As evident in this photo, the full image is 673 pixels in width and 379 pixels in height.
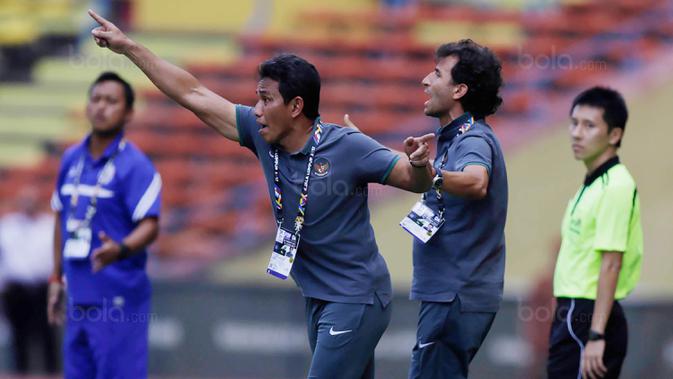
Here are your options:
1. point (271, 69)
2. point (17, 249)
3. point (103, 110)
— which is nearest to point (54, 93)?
point (17, 249)

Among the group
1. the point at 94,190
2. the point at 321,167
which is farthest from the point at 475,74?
the point at 94,190

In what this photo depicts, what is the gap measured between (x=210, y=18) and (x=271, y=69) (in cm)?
1133

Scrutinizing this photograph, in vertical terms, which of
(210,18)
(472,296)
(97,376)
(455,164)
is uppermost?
(210,18)

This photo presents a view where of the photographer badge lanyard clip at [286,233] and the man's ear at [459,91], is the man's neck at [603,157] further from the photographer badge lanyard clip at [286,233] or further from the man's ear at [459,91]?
the photographer badge lanyard clip at [286,233]

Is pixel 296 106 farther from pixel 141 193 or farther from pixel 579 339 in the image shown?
pixel 579 339

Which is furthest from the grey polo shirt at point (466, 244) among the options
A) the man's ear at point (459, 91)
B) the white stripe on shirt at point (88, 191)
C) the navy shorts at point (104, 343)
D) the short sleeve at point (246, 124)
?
the white stripe on shirt at point (88, 191)

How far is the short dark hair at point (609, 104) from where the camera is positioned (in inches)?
244

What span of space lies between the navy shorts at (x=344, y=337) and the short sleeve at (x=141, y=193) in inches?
66.9

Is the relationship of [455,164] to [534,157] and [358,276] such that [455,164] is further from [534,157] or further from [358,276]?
[534,157]

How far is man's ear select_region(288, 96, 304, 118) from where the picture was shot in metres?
5.48

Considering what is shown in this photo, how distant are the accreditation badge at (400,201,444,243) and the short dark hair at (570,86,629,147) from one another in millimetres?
1123

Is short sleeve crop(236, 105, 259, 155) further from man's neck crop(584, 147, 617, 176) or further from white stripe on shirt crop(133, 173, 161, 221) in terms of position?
man's neck crop(584, 147, 617, 176)

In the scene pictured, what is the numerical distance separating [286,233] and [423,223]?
0.65 metres

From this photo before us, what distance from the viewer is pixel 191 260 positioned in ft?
41.9
